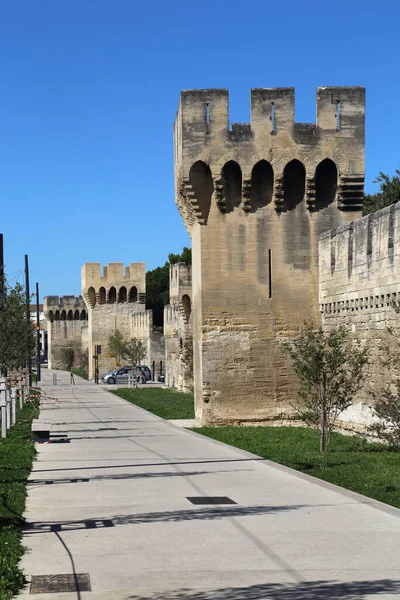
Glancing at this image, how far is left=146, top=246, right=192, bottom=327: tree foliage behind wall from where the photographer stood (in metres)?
97.2

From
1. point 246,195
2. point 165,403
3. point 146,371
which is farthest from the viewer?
point 146,371

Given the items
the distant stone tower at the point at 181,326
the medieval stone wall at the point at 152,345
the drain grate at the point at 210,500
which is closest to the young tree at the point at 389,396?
the drain grate at the point at 210,500

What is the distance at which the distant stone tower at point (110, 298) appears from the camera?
69.0 metres

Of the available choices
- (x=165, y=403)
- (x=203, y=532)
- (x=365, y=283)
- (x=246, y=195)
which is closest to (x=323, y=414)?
(x=365, y=283)

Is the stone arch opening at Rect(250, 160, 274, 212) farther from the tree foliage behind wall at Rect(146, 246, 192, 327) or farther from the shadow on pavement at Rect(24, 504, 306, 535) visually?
the tree foliage behind wall at Rect(146, 246, 192, 327)

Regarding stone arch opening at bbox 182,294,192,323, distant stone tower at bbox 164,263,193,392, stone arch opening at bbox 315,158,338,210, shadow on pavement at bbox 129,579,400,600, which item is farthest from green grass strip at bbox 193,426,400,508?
stone arch opening at bbox 182,294,192,323

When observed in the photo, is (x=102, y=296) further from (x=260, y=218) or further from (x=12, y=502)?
(x=12, y=502)

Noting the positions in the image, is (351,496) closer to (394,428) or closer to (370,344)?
(394,428)

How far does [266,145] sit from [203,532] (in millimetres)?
15350

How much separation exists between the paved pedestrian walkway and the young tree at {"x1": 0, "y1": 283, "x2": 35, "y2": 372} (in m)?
13.8

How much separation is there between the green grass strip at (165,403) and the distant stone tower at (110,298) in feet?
73.6

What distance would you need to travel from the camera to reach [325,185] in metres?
23.4

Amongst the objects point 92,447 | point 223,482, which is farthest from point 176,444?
point 223,482

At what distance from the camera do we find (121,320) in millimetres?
69500
